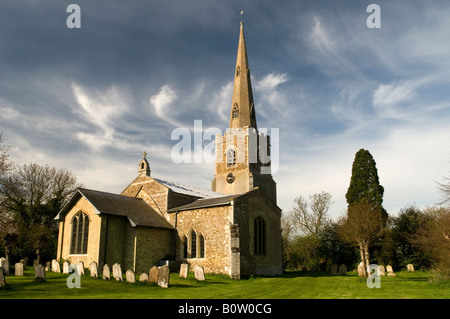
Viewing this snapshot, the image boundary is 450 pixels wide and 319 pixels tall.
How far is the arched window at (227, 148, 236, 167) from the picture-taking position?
42.2 m

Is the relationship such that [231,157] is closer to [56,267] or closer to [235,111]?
[235,111]

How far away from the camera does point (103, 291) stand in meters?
14.5

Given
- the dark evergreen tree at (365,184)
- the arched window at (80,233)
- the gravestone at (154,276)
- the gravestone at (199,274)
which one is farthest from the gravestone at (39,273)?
the dark evergreen tree at (365,184)

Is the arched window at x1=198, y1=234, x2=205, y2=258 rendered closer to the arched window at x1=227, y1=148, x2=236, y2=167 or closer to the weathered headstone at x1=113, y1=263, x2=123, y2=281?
the weathered headstone at x1=113, y1=263, x2=123, y2=281

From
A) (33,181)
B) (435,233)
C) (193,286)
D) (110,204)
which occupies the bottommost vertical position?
(193,286)

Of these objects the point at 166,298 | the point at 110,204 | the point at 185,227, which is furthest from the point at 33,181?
the point at 166,298

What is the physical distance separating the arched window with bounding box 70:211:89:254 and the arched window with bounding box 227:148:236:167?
827 inches

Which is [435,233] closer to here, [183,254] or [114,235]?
[183,254]

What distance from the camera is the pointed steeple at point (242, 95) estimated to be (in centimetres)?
4303

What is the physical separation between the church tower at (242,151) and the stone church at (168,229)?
952cm

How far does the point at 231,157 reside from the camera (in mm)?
42625

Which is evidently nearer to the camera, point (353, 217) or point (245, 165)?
point (353, 217)

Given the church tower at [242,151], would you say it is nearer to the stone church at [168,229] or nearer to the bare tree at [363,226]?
the stone church at [168,229]
